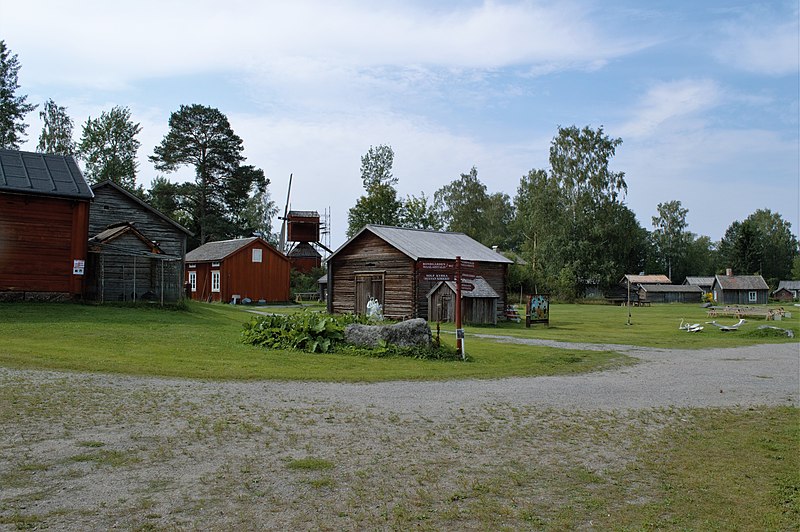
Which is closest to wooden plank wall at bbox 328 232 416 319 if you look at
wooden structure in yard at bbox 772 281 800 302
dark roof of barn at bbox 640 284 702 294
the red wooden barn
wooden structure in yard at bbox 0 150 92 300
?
the red wooden barn

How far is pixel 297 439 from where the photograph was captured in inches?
301

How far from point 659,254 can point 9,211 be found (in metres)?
111

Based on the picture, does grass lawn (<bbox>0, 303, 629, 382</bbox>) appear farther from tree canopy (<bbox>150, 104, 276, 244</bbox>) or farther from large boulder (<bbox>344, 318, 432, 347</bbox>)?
tree canopy (<bbox>150, 104, 276, 244</bbox>)

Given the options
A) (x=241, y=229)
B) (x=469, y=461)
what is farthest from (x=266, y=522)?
(x=241, y=229)

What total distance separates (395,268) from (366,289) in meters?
2.67

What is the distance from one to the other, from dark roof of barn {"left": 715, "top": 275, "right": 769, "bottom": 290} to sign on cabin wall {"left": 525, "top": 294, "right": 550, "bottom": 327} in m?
69.1

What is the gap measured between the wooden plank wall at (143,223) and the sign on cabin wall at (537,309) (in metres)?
16.9

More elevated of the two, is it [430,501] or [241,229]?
[241,229]

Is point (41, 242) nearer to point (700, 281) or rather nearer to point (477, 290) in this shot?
point (477, 290)

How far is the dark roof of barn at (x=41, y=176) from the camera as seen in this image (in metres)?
25.1

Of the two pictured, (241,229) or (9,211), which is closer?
(9,211)

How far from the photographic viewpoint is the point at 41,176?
2628 centimetres

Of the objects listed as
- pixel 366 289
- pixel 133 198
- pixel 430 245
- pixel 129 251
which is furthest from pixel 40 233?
pixel 430 245

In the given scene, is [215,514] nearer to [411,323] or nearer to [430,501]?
[430,501]
